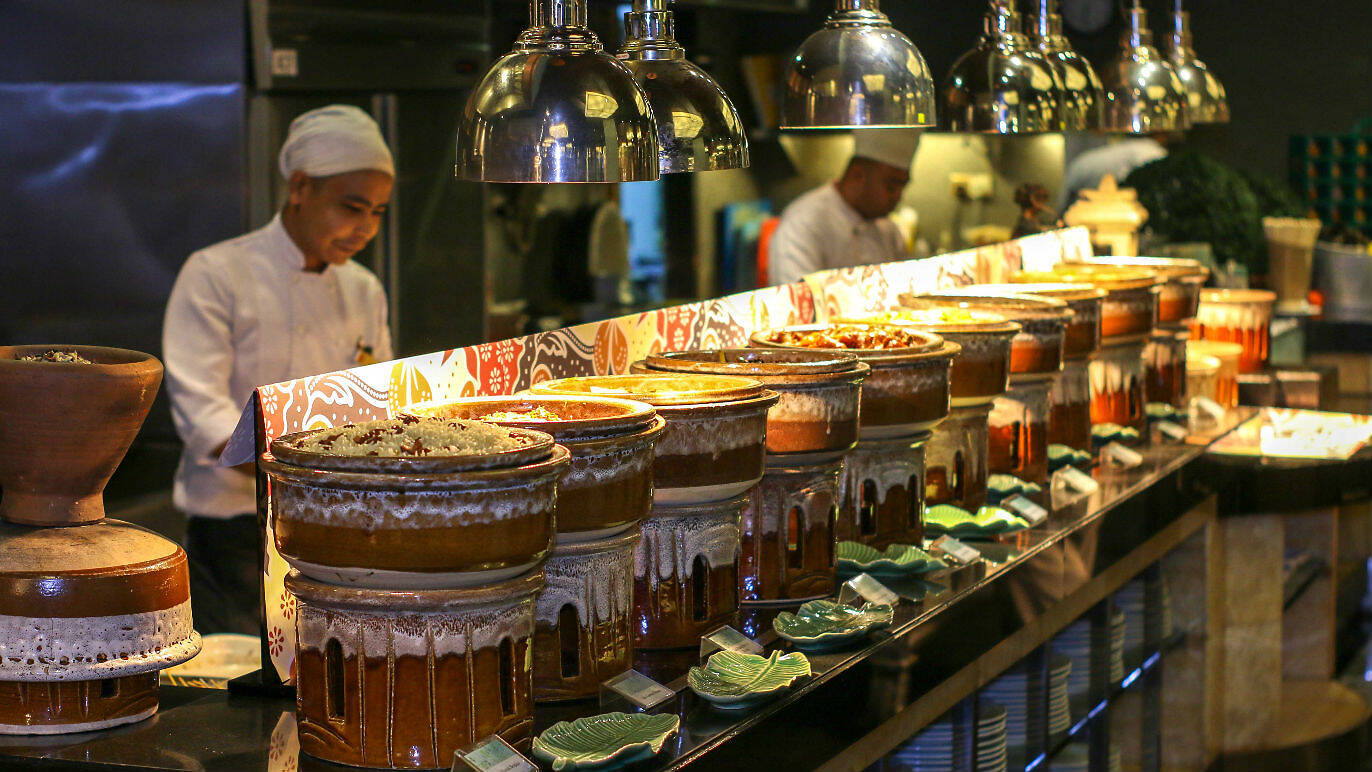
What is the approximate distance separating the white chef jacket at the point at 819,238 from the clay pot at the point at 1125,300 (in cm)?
167

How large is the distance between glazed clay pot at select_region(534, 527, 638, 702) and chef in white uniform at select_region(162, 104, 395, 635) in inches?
71.3

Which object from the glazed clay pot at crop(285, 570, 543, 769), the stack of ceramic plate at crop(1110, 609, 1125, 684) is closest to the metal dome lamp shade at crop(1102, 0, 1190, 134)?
the stack of ceramic plate at crop(1110, 609, 1125, 684)

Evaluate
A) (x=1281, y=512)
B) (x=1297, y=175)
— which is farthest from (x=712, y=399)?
(x=1297, y=175)

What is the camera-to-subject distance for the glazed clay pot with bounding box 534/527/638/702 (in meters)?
1.67

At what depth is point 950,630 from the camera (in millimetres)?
2164

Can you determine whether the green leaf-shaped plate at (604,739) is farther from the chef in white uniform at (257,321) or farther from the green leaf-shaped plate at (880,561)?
the chef in white uniform at (257,321)

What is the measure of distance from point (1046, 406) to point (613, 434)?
4.88ft

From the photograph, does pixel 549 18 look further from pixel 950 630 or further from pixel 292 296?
pixel 292 296

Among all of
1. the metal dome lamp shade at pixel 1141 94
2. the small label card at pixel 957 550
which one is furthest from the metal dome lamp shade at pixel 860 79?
the metal dome lamp shade at pixel 1141 94

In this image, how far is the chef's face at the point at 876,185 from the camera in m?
5.33

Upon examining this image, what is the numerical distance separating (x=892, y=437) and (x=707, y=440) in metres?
0.55

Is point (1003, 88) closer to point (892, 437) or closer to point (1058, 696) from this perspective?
point (892, 437)

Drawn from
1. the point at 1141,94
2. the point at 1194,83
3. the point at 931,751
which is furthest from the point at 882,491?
the point at 1194,83

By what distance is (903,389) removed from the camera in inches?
90.4
